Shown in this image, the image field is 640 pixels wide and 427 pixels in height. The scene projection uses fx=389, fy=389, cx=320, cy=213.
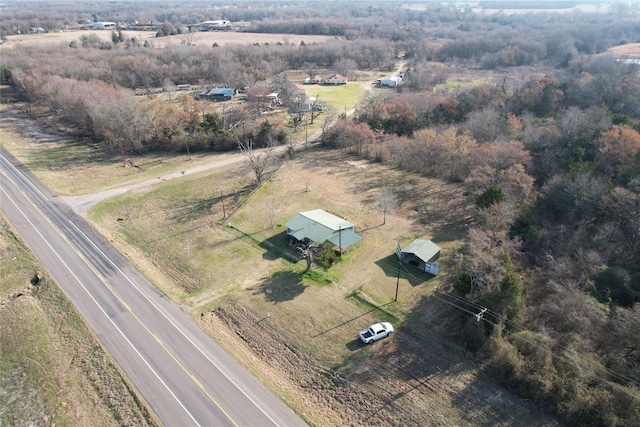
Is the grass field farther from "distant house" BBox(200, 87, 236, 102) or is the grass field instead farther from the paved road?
"distant house" BBox(200, 87, 236, 102)

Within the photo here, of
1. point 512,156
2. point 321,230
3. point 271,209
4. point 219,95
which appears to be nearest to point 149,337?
point 321,230

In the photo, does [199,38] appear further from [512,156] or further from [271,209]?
[512,156]

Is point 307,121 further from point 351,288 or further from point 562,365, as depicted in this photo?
point 562,365

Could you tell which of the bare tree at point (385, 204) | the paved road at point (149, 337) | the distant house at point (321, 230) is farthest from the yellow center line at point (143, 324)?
the bare tree at point (385, 204)

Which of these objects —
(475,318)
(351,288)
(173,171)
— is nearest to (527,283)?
(475,318)

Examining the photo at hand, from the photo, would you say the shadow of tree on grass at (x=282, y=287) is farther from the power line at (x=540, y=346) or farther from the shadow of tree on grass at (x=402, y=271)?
the power line at (x=540, y=346)

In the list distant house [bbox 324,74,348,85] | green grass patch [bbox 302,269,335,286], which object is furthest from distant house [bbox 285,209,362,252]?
distant house [bbox 324,74,348,85]
